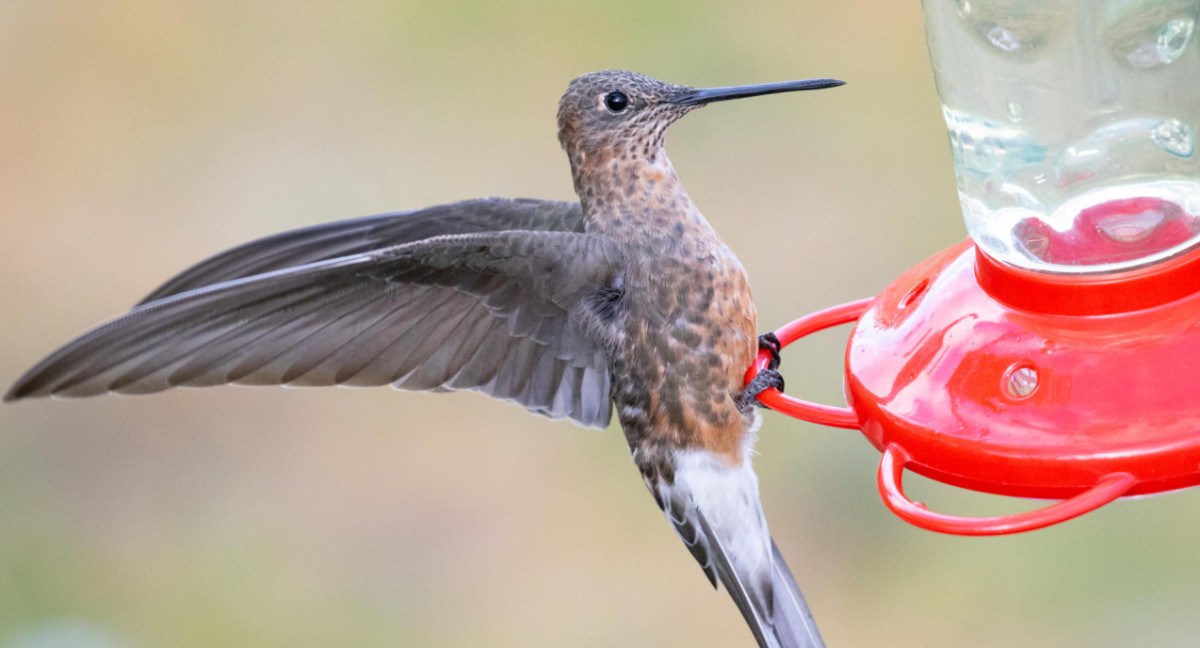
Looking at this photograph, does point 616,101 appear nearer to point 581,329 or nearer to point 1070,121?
point 581,329

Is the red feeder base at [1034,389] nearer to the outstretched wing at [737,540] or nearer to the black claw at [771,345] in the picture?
the black claw at [771,345]

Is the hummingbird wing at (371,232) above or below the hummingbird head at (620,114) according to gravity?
below

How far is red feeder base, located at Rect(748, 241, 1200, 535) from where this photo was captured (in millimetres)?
1942

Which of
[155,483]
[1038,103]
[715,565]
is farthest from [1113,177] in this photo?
[155,483]

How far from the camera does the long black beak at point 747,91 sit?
2.65 metres

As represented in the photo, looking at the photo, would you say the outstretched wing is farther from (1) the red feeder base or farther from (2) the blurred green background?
(2) the blurred green background

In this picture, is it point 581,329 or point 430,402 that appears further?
point 430,402

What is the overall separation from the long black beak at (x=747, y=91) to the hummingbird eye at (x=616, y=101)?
109 mm


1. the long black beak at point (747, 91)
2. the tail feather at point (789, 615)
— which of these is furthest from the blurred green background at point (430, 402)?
the long black beak at point (747, 91)

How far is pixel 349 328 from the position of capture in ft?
10.1

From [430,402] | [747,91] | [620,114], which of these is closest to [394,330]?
[620,114]

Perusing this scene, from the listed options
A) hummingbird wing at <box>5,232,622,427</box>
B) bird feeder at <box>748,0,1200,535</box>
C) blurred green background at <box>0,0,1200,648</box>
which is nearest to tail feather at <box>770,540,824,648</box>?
hummingbird wing at <box>5,232,622,427</box>

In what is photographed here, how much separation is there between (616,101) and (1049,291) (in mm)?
1165

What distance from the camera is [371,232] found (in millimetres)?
3541
